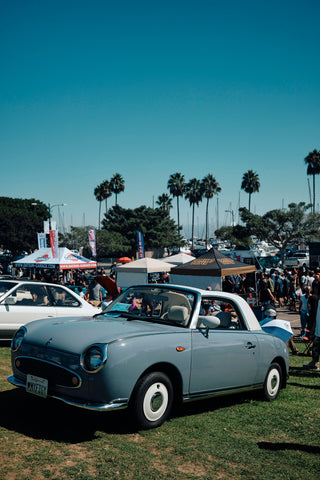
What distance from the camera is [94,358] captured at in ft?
13.5

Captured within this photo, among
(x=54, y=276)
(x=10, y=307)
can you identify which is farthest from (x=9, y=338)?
(x=54, y=276)

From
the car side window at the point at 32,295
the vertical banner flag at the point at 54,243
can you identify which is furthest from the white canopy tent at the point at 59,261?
the car side window at the point at 32,295

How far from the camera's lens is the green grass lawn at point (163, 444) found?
357 cm

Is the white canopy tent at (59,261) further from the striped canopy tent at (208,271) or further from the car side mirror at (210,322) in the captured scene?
the car side mirror at (210,322)

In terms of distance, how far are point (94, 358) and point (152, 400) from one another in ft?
2.64

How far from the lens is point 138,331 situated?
456cm

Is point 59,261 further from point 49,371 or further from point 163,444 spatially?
point 163,444

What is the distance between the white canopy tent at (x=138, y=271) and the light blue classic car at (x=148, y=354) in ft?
50.4

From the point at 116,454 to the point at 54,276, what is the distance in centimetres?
2670

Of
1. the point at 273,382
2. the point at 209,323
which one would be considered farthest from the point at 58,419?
the point at 273,382

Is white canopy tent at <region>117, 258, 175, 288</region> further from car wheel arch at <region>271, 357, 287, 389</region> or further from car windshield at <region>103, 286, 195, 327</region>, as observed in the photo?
car windshield at <region>103, 286, 195, 327</region>

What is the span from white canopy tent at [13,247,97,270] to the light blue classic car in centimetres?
1757

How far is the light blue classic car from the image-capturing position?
162 inches

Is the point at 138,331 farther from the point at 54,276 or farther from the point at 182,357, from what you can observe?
the point at 54,276
